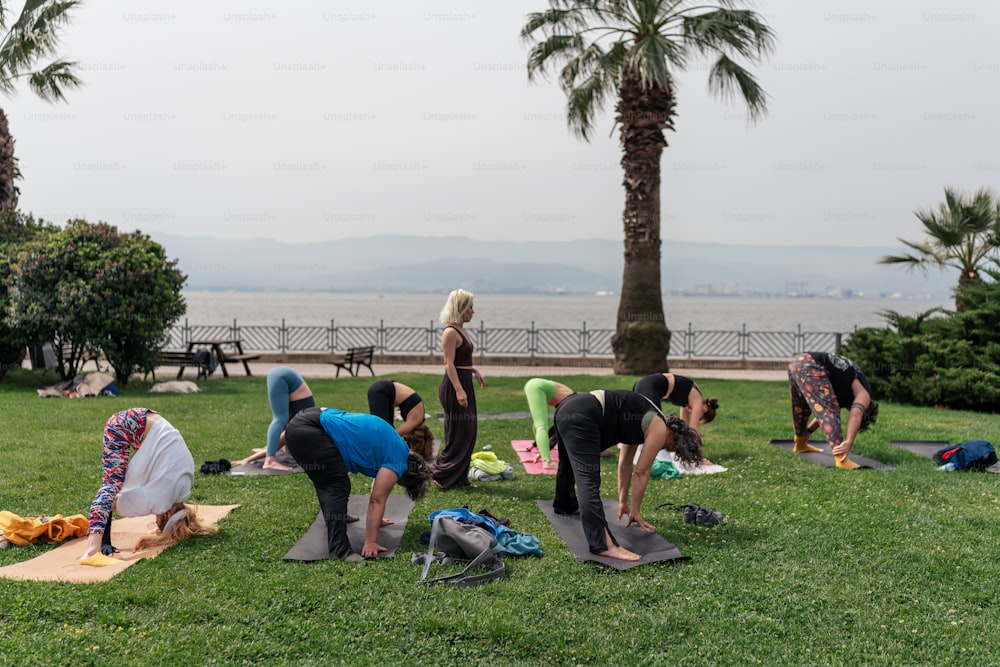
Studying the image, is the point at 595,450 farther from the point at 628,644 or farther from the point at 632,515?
the point at 628,644

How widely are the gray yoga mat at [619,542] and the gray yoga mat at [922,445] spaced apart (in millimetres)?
5143

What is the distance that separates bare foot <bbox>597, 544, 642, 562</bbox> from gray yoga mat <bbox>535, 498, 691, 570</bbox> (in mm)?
34

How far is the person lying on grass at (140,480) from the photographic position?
530cm

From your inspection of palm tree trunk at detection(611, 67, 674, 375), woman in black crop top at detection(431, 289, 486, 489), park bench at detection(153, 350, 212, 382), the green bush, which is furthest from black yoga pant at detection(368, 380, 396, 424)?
palm tree trunk at detection(611, 67, 674, 375)

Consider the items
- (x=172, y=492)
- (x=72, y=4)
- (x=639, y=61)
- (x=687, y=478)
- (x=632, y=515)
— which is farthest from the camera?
(x=72, y=4)

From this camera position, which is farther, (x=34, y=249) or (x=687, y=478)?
(x=34, y=249)

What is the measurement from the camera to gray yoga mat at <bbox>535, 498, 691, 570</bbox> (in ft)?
17.4

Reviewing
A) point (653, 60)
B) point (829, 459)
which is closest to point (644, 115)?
point (653, 60)

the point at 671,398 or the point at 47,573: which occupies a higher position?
the point at 671,398

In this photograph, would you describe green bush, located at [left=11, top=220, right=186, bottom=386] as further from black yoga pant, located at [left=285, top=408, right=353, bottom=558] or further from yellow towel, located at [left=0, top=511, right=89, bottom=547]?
black yoga pant, located at [left=285, top=408, right=353, bottom=558]

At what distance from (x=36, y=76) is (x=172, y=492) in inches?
689

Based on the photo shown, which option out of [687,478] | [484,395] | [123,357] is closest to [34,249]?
[123,357]

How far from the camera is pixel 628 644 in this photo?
4.08 m

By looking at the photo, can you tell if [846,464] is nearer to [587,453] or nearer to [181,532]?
[587,453]
